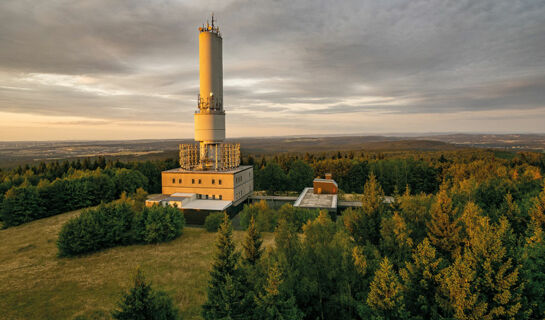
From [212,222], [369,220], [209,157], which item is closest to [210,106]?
[209,157]

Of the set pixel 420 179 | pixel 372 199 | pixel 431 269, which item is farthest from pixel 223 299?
pixel 420 179

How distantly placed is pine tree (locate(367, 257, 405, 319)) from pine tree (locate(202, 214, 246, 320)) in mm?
7319

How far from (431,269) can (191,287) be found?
71.3 ft

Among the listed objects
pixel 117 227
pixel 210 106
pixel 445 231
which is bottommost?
pixel 117 227

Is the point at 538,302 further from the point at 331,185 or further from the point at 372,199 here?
the point at 331,185

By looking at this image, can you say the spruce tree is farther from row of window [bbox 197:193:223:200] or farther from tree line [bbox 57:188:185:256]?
row of window [bbox 197:193:223:200]

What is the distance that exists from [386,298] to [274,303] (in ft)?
19.2

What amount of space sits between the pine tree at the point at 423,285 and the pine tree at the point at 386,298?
144cm

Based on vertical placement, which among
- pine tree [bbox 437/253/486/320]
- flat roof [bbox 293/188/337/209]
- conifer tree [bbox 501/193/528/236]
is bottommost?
flat roof [bbox 293/188/337/209]

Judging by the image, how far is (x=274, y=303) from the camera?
14992 millimetres

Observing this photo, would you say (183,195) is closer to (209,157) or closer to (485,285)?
(209,157)

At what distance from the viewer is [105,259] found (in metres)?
34.1

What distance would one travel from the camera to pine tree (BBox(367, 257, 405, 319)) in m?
13.5

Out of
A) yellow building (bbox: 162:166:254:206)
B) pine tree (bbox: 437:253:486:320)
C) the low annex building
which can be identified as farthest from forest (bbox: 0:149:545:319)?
yellow building (bbox: 162:166:254:206)
